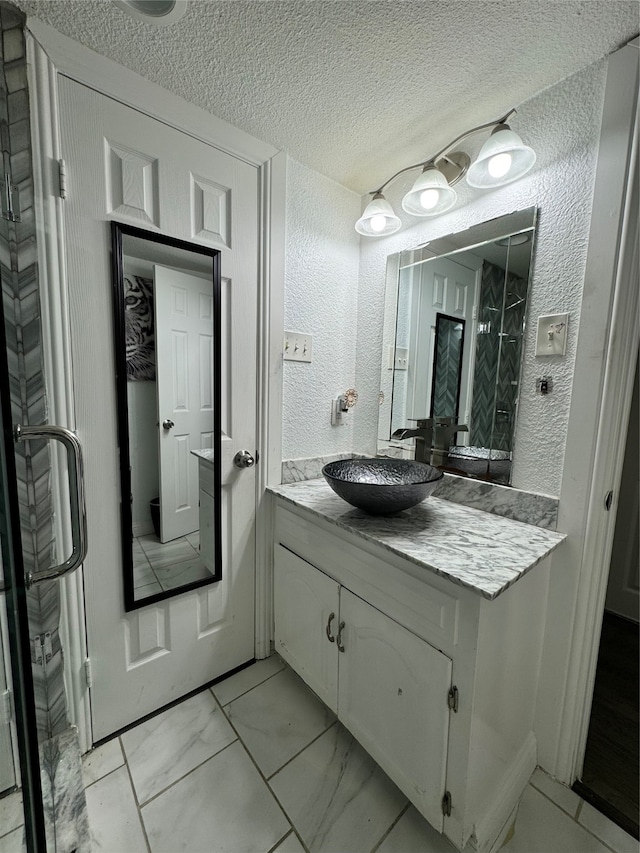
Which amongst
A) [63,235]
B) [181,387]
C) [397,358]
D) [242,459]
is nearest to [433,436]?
[397,358]

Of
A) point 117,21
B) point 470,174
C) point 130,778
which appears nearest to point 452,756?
point 130,778

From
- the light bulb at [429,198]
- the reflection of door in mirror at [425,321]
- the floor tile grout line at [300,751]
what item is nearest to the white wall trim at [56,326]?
the floor tile grout line at [300,751]

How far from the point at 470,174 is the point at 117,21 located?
107 centimetres

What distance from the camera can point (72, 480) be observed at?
0.87 meters

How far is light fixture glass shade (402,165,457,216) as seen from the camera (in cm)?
120

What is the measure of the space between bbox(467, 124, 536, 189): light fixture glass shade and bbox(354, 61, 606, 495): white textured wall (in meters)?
0.08

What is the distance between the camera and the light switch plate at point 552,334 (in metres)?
1.06

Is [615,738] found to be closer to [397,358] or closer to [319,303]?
[397,358]

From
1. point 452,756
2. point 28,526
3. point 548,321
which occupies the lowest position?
point 452,756

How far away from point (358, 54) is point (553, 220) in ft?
2.45

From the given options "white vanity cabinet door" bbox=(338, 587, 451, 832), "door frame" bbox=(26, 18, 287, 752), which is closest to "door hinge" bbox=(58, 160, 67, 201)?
"door frame" bbox=(26, 18, 287, 752)

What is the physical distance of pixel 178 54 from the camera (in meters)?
1.00

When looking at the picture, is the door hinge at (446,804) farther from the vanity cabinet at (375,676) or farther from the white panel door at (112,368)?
the white panel door at (112,368)

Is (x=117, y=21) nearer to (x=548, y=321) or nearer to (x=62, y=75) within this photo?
(x=62, y=75)
